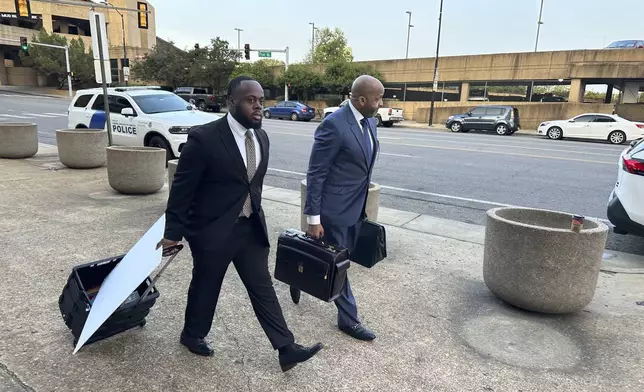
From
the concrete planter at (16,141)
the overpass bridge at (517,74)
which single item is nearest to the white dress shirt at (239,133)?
the concrete planter at (16,141)

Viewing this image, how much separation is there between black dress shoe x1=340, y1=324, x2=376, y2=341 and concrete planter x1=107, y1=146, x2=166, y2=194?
16.4 feet

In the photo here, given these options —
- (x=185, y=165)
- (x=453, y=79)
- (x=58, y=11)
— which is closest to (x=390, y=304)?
(x=185, y=165)

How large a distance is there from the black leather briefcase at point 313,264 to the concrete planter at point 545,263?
57.0 inches

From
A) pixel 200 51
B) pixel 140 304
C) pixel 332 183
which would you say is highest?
pixel 200 51

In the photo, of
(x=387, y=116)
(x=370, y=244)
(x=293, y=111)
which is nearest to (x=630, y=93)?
(x=387, y=116)

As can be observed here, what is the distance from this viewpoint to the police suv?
958 cm

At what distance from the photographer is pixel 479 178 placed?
9922 millimetres

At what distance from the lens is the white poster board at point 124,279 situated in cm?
266

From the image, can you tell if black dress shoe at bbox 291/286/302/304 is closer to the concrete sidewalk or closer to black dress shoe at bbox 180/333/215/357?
the concrete sidewalk

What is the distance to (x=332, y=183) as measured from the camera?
3.14m

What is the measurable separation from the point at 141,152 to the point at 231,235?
16.5 feet

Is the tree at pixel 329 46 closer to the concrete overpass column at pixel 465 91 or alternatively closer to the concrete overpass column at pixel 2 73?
the concrete overpass column at pixel 465 91

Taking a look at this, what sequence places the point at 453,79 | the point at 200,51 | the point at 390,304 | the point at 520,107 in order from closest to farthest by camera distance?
the point at 390,304 → the point at 520,107 → the point at 453,79 → the point at 200,51

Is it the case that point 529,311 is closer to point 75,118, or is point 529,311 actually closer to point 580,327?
point 580,327
